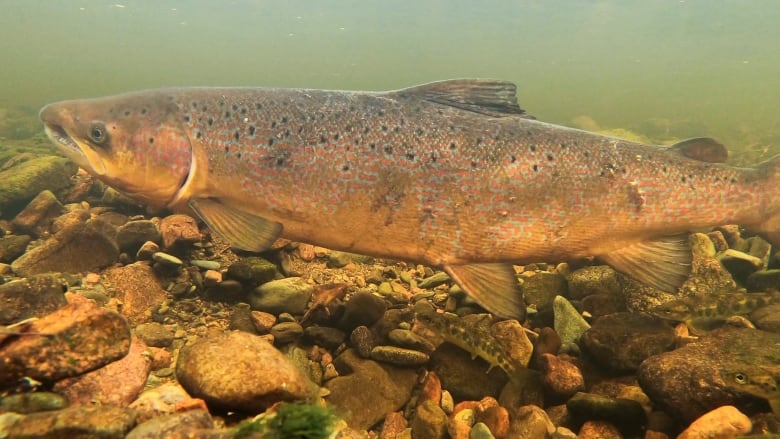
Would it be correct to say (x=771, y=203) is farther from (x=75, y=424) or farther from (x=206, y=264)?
(x=206, y=264)

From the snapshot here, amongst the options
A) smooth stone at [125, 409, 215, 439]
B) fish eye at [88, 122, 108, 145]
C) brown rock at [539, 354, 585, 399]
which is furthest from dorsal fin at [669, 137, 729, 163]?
fish eye at [88, 122, 108, 145]

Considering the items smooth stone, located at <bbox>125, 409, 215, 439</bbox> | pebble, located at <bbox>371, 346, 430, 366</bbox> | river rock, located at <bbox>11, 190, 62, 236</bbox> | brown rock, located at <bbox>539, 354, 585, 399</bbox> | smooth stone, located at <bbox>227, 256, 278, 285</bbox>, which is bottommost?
river rock, located at <bbox>11, 190, 62, 236</bbox>

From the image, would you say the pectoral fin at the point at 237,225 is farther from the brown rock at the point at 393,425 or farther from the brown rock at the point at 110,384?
the brown rock at the point at 393,425

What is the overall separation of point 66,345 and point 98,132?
2.08 m

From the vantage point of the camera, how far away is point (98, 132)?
321cm

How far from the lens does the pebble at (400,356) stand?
2.94 metres

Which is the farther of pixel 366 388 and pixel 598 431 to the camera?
pixel 366 388

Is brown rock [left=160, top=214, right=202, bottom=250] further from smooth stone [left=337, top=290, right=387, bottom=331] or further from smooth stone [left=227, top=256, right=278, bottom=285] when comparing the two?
smooth stone [left=337, top=290, right=387, bottom=331]

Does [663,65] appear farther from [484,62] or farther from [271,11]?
[271,11]

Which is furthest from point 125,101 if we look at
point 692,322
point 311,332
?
point 692,322

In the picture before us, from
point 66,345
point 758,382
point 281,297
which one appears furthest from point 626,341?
point 66,345

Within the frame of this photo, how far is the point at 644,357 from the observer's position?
2.75 meters

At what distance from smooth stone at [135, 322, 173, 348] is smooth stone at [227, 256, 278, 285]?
2.34 ft

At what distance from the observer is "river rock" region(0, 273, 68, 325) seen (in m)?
2.40
